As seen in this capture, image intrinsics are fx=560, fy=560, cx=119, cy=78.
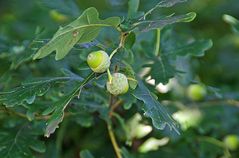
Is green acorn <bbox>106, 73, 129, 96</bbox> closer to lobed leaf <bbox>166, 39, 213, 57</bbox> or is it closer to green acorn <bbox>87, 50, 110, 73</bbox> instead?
green acorn <bbox>87, 50, 110, 73</bbox>

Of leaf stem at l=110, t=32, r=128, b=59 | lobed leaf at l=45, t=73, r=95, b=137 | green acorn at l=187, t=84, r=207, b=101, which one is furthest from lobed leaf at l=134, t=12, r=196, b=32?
green acorn at l=187, t=84, r=207, b=101

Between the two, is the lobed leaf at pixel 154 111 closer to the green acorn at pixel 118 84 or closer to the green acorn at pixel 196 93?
the green acorn at pixel 118 84

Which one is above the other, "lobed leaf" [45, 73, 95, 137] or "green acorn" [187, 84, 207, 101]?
"lobed leaf" [45, 73, 95, 137]

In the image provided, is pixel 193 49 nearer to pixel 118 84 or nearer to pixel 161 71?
pixel 161 71

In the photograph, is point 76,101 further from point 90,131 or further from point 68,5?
point 90,131

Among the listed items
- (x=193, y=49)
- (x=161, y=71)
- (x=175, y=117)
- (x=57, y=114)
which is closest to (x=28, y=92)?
(x=57, y=114)

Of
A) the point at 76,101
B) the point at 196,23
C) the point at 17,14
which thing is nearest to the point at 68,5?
the point at 76,101
